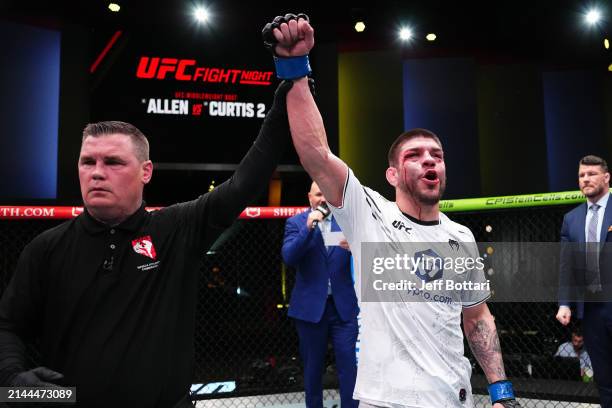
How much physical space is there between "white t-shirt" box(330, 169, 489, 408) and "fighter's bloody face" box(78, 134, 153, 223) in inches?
29.7

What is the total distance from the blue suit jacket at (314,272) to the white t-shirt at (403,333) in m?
1.75

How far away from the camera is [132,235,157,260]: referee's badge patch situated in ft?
5.22

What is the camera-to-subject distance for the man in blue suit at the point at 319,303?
3.77 m

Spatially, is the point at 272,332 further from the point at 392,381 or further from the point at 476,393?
the point at 392,381

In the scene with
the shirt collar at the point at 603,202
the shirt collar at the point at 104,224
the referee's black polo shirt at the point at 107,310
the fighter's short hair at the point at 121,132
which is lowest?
the referee's black polo shirt at the point at 107,310

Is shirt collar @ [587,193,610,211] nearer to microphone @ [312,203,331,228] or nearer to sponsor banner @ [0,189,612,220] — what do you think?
sponsor banner @ [0,189,612,220]

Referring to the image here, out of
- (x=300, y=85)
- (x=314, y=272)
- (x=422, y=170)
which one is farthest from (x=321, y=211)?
(x=300, y=85)

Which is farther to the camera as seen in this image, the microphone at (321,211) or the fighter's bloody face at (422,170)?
the microphone at (321,211)

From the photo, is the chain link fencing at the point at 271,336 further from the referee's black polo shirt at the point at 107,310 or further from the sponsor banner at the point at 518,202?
the referee's black polo shirt at the point at 107,310

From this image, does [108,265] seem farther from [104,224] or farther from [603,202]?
[603,202]

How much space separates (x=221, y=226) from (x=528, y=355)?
4.34 metres

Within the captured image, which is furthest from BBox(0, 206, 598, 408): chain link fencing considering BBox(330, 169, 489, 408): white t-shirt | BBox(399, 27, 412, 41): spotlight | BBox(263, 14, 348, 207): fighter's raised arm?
BBox(399, 27, 412, 41): spotlight

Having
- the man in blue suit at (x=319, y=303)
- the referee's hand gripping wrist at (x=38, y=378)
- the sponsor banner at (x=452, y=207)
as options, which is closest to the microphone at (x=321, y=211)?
the man in blue suit at (x=319, y=303)

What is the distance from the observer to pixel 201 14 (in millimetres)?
7898
